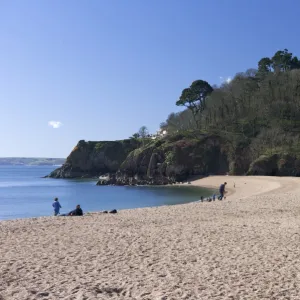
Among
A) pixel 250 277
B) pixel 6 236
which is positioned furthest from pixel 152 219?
pixel 250 277

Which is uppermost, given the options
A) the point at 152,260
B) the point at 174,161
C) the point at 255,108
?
the point at 255,108

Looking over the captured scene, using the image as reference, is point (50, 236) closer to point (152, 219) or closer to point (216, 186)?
point (152, 219)

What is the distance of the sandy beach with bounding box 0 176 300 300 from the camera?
7.79 meters

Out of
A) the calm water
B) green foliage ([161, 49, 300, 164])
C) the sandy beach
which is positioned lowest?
the calm water

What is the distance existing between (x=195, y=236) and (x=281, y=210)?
1037cm

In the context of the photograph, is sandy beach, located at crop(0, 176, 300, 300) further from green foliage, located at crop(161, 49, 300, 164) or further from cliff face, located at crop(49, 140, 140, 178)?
cliff face, located at crop(49, 140, 140, 178)

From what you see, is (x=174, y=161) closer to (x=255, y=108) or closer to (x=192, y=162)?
(x=192, y=162)

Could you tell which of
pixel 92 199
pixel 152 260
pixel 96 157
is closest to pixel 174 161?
pixel 92 199

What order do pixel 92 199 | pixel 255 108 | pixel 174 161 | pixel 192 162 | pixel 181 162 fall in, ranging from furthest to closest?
1. pixel 255 108
2. pixel 192 162
3. pixel 181 162
4. pixel 174 161
5. pixel 92 199

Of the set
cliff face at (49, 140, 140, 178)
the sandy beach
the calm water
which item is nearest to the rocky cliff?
the calm water

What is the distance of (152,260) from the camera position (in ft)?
34.4

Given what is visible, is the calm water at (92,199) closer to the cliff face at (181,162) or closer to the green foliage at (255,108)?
the cliff face at (181,162)

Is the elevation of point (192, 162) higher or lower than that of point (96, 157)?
lower

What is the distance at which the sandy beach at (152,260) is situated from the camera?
7.79 meters
